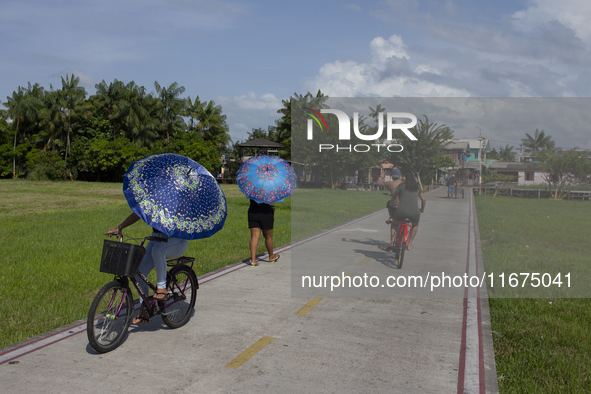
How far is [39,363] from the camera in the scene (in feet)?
14.4

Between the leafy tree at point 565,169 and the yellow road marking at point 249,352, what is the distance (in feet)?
125

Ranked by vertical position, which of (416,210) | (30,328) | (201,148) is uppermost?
(201,148)

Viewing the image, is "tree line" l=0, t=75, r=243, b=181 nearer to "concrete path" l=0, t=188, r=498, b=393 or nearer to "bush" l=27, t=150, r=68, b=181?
"bush" l=27, t=150, r=68, b=181

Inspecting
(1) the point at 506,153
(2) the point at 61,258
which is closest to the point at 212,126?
(2) the point at 61,258

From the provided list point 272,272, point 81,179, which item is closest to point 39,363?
point 272,272

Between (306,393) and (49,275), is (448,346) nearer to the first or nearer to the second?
(306,393)

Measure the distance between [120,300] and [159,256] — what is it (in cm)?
57

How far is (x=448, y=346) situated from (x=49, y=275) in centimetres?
645

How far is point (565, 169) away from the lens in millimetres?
37688

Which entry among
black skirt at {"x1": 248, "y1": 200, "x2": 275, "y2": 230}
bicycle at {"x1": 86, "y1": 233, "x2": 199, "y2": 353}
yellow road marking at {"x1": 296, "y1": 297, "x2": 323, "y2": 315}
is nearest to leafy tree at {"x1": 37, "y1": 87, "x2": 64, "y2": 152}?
black skirt at {"x1": 248, "y1": 200, "x2": 275, "y2": 230}

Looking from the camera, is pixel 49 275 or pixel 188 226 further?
pixel 49 275

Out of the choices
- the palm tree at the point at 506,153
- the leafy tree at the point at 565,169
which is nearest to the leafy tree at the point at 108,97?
the leafy tree at the point at 565,169

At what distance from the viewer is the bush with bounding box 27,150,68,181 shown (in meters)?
56.3

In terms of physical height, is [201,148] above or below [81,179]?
above
